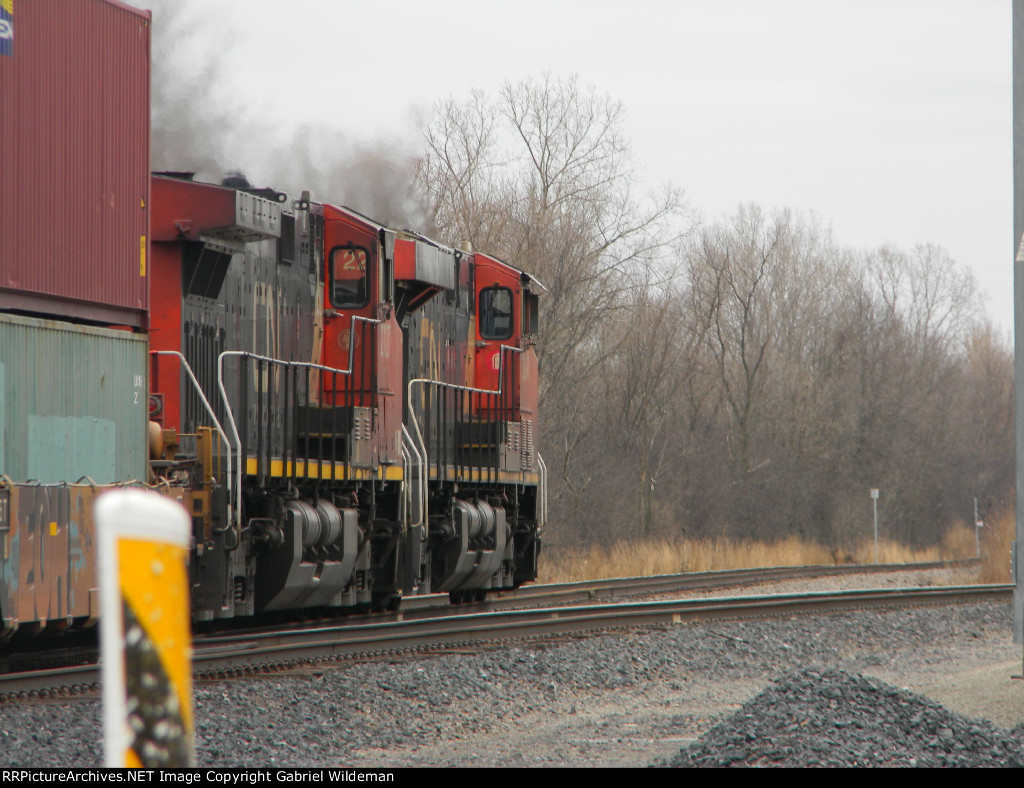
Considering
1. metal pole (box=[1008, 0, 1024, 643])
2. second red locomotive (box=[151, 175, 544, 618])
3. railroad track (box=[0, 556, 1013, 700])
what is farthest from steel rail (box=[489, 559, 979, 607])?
metal pole (box=[1008, 0, 1024, 643])

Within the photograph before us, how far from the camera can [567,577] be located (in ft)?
74.1

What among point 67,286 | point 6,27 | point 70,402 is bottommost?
point 70,402

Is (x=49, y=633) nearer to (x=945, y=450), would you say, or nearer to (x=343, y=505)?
(x=343, y=505)

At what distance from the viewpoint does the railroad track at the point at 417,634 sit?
8.14 metres

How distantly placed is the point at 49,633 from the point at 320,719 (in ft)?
5.80

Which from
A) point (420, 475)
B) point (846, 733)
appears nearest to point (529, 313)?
point (420, 475)

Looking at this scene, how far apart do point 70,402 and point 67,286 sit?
2.35 feet

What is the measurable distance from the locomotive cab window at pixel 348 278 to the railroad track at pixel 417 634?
3159 mm

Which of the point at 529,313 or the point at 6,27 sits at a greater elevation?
the point at 6,27

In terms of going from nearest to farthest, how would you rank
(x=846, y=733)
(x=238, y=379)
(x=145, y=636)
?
(x=145, y=636) → (x=846, y=733) → (x=238, y=379)

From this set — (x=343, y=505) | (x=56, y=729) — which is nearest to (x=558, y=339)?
(x=343, y=505)

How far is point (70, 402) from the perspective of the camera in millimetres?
7641

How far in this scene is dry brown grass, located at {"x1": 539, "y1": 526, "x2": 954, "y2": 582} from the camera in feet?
76.9

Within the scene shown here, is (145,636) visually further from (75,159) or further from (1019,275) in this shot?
(1019,275)
